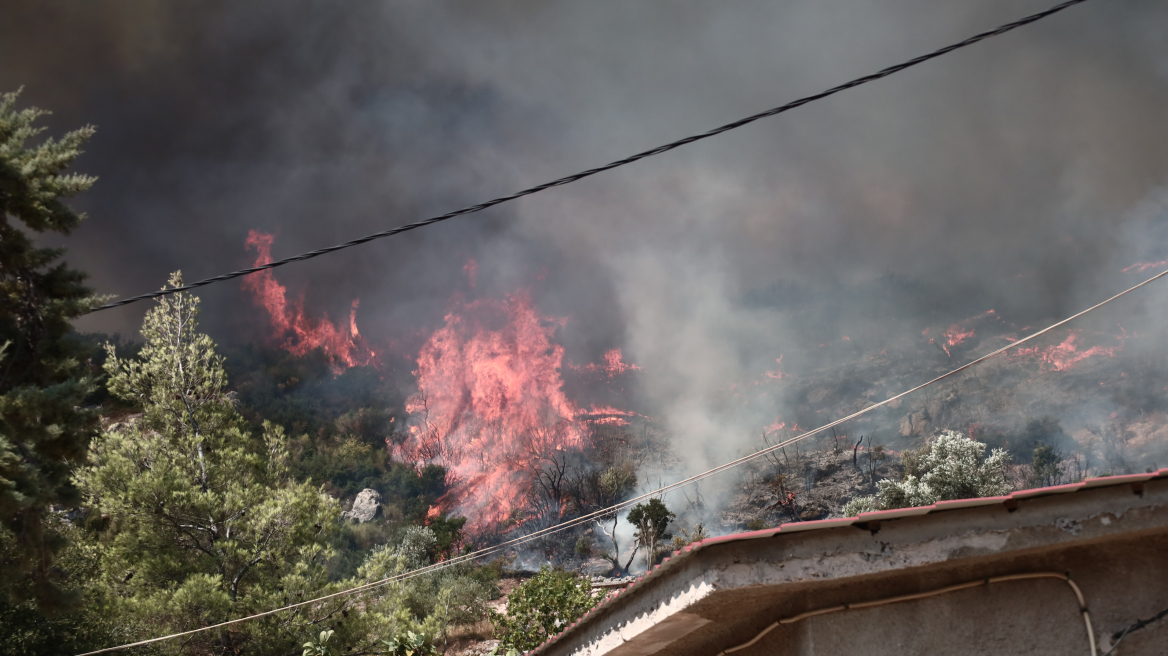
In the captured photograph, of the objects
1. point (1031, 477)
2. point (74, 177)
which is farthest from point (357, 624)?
point (1031, 477)

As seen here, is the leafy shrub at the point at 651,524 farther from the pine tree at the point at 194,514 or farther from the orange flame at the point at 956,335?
the orange flame at the point at 956,335

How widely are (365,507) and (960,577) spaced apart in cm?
7352

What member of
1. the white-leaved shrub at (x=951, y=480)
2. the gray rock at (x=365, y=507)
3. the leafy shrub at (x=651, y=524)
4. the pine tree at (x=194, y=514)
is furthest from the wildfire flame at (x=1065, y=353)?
the pine tree at (x=194, y=514)

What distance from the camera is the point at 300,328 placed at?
324 feet

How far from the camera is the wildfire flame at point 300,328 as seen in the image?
318ft

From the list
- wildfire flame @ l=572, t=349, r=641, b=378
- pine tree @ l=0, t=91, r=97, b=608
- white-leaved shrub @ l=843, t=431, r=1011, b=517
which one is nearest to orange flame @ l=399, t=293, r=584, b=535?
wildfire flame @ l=572, t=349, r=641, b=378

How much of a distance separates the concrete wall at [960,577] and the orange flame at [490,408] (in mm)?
73922

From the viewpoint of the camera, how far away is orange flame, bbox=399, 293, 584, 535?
82.8 meters

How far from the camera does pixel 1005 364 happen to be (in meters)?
71.9

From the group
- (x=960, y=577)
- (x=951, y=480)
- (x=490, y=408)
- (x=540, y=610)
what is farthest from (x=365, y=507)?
(x=960, y=577)

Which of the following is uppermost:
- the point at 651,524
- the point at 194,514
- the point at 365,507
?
the point at 365,507

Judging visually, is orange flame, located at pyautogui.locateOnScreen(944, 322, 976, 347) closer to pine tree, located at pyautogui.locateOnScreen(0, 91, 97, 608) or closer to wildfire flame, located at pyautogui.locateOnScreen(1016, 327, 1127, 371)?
wildfire flame, located at pyautogui.locateOnScreen(1016, 327, 1127, 371)

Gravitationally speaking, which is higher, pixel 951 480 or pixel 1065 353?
pixel 1065 353

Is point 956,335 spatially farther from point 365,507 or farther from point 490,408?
A: point 365,507
